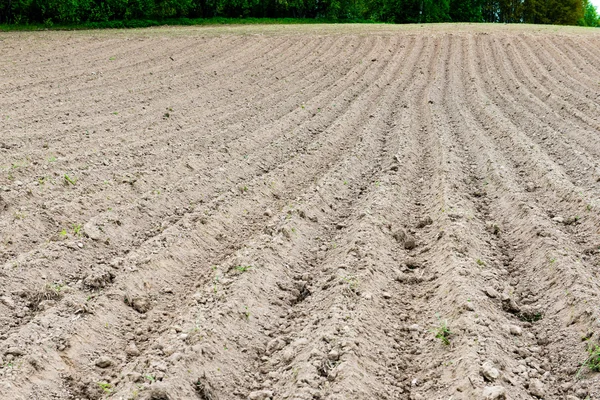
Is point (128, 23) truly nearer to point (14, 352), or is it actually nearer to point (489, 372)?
point (14, 352)

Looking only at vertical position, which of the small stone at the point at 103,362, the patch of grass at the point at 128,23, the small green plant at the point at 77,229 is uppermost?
the patch of grass at the point at 128,23

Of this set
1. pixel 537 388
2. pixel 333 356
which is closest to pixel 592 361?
pixel 537 388

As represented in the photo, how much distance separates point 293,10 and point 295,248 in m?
40.3

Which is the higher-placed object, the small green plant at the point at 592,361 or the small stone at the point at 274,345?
the small green plant at the point at 592,361

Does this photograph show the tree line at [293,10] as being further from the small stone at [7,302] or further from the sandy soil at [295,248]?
the small stone at [7,302]

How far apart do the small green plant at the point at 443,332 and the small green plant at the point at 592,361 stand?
2.70ft

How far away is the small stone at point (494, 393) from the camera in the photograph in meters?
3.31

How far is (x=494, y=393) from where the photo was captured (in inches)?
131

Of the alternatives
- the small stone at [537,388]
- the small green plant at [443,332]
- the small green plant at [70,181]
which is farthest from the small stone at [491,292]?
the small green plant at [70,181]

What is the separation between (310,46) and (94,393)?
66.9 ft

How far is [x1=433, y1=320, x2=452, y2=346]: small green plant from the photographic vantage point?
397cm

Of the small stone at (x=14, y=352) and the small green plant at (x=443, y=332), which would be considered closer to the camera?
the small stone at (x=14, y=352)

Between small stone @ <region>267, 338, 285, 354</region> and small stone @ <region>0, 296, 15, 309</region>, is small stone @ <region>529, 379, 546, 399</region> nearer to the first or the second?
small stone @ <region>267, 338, 285, 354</region>

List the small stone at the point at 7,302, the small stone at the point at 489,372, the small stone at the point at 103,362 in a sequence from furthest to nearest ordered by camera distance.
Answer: the small stone at the point at 7,302 → the small stone at the point at 103,362 → the small stone at the point at 489,372
